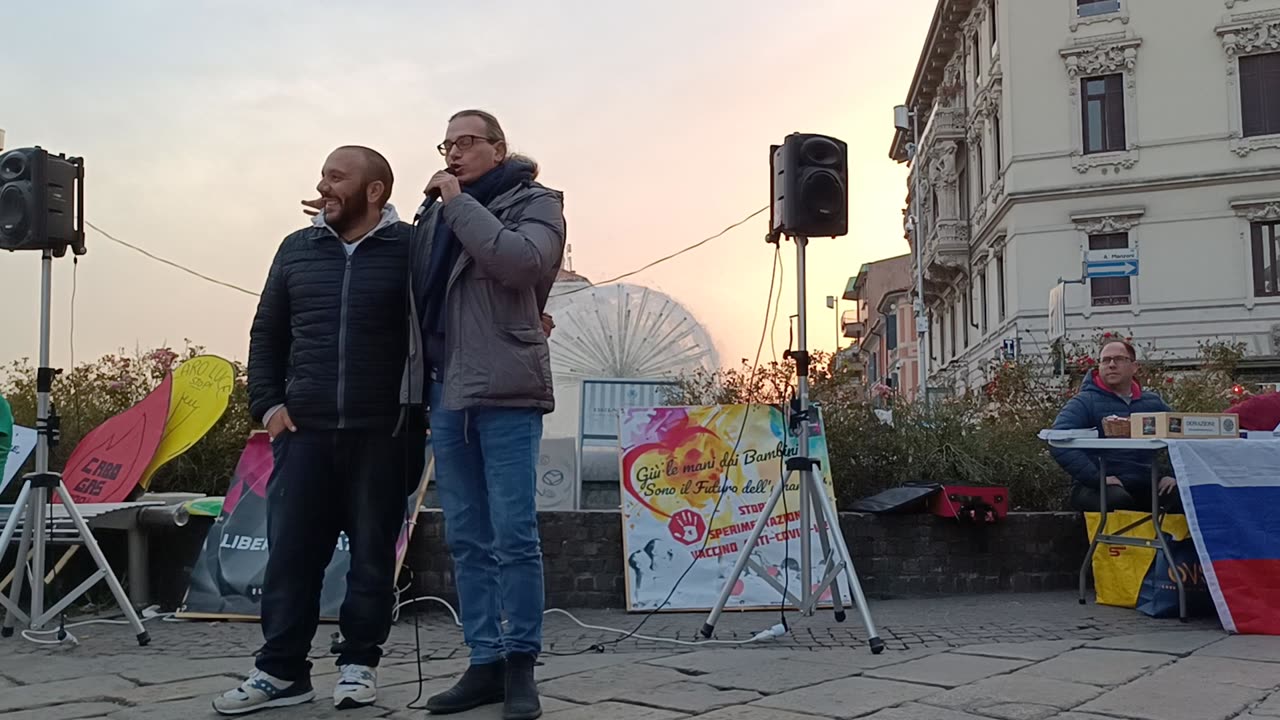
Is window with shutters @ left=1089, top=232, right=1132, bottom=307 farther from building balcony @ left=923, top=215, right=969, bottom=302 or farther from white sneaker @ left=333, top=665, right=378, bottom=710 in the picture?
white sneaker @ left=333, top=665, right=378, bottom=710

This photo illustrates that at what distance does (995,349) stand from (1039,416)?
24027 mm

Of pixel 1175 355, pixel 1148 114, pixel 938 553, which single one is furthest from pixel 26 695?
pixel 1148 114

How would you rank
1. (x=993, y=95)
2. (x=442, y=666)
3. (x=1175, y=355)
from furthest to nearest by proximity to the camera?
(x=993, y=95) < (x=1175, y=355) < (x=442, y=666)

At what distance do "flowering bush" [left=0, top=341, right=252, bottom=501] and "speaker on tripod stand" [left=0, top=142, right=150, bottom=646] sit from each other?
197cm

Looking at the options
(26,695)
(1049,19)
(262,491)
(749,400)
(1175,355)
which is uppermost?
(1049,19)

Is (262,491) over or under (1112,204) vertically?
under

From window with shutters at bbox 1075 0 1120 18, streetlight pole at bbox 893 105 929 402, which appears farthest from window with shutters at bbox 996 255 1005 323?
window with shutters at bbox 1075 0 1120 18

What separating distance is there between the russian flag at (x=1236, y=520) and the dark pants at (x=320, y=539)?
12.0 ft

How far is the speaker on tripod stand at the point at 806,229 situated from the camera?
5.01m

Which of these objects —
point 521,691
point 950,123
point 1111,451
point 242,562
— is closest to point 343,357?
point 521,691

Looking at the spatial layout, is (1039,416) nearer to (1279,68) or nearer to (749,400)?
(749,400)

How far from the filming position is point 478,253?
11.0 ft

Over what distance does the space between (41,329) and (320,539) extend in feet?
7.86

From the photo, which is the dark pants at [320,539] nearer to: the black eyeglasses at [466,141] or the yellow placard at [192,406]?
the black eyeglasses at [466,141]
